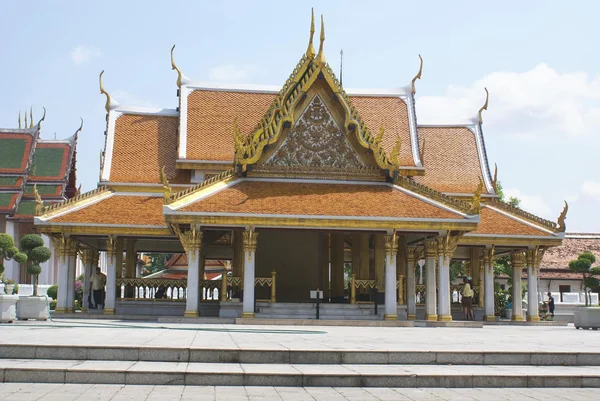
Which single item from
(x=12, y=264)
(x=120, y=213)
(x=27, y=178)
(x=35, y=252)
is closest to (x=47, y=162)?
(x=27, y=178)

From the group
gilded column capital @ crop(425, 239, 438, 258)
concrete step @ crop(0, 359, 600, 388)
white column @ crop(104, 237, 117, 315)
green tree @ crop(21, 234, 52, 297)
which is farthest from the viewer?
green tree @ crop(21, 234, 52, 297)

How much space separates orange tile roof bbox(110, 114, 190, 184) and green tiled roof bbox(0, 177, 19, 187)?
26.4 m

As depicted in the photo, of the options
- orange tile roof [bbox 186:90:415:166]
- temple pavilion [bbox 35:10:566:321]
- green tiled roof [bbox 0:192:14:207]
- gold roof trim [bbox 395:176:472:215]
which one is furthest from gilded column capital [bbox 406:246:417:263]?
green tiled roof [bbox 0:192:14:207]

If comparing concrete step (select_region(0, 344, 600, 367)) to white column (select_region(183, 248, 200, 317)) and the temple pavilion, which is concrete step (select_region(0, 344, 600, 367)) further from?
white column (select_region(183, 248, 200, 317))

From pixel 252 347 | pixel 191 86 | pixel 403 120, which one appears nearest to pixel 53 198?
pixel 191 86

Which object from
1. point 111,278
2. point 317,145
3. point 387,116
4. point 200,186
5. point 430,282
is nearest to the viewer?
point 200,186

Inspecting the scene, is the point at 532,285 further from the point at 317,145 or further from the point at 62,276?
the point at 62,276

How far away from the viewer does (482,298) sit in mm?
28031

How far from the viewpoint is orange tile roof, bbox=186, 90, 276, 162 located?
2775 centimetres

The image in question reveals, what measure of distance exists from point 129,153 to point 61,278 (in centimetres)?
573

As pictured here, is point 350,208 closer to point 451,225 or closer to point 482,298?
point 451,225

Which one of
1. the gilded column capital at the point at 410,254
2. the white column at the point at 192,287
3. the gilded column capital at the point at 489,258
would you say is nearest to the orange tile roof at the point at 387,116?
the gilded column capital at the point at 410,254

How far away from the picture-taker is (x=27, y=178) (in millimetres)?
53781

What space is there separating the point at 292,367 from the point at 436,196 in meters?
13.3
